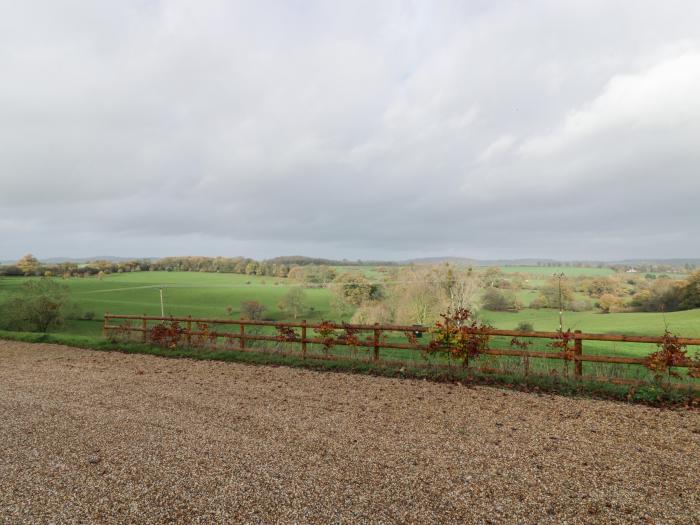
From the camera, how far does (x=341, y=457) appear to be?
419cm

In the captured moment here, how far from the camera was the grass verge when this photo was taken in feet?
21.0

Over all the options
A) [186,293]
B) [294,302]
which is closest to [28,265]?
[186,293]

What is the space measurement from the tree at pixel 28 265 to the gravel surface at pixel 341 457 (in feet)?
134

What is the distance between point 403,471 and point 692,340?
20.1 feet

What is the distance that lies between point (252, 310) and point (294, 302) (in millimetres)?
4329

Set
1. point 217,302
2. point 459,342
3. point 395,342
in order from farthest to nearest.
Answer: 1. point 217,302
2. point 395,342
3. point 459,342

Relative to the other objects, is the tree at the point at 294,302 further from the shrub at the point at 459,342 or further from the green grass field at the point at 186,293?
the shrub at the point at 459,342

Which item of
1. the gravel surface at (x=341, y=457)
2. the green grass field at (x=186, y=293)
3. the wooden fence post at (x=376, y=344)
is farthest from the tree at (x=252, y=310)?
the gravel surface at (x=341, y=457)

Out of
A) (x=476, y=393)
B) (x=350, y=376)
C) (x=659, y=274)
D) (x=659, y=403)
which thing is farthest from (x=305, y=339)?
(x=659, y=274)

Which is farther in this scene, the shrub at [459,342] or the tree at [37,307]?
the tree at [37,307]

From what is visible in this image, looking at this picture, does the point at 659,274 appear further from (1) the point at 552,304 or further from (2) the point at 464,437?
(2) the point at 464,437

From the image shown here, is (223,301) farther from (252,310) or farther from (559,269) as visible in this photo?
(559,269)

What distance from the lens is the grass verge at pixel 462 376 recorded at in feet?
21.0

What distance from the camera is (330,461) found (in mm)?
4105
